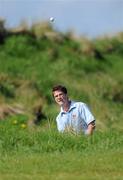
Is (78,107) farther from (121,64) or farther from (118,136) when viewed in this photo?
(121,64)

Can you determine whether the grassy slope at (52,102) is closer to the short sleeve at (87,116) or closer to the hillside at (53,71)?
the hillside at (53,71)

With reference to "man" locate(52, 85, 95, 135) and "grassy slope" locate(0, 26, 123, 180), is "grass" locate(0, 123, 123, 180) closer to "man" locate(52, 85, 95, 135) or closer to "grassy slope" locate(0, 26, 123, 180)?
"grassy slope" locate(0, 26, 123, 180)

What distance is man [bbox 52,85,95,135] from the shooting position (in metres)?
14.4

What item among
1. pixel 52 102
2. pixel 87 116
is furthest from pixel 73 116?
pixel 52 102

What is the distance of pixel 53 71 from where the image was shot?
30.3m

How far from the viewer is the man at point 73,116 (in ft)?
47.2

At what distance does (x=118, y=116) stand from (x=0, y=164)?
16.6 meters

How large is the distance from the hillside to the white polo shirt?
32.2ft

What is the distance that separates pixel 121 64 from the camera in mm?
33594

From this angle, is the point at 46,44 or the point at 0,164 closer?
the point at 0,164

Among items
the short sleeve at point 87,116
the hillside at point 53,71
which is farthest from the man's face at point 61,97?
the hillside at point 53,71

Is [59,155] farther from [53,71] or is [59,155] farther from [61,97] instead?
[53,71]

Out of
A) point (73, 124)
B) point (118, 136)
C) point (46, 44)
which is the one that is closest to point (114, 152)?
point (118, 136)

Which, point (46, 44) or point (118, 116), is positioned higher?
point (46, 44)
